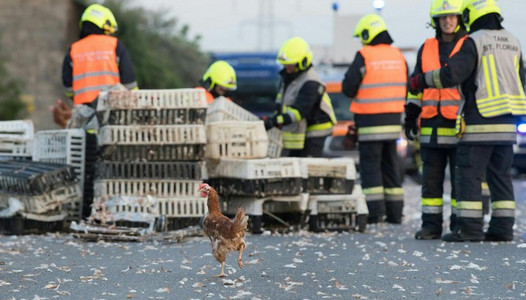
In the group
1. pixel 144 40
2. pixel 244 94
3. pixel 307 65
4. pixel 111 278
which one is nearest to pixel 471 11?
pixel 307 65

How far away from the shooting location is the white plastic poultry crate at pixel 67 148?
1266 centimetres

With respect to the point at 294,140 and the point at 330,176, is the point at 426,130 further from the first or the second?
the point at 294,140

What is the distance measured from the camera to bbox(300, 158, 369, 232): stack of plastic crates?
12414 millimetres

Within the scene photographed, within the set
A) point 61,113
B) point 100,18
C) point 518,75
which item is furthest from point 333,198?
point 61,113

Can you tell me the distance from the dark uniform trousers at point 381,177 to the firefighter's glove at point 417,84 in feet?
6.76

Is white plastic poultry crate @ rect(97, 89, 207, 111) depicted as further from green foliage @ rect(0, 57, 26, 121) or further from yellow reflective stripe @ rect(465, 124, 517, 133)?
green foliage @ rect(0, 57, 26, 121)

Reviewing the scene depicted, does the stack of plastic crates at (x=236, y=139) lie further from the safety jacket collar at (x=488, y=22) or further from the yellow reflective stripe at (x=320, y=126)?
the safety jacket collar at (x=488, y=22)

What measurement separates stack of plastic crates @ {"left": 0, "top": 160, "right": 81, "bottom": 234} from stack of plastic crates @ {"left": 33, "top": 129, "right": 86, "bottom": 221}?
1.04ft

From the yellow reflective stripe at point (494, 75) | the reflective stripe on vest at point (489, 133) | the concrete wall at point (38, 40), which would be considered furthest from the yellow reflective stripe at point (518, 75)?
the concrete wall at point (38, 40)

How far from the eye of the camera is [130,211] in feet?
38.2

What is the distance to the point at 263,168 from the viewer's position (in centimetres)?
1177

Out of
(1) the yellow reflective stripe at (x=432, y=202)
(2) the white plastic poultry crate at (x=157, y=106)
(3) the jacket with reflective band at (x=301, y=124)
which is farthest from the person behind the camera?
(3) the jacket with reflective band at (x=301, y=124)

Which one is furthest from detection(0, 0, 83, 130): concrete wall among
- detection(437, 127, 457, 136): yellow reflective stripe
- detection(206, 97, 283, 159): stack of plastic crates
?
detection(437, 127, 457, 136): yellow reflective stripe

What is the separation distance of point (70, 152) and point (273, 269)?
4532 millimetres
